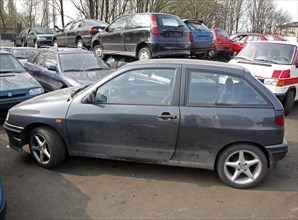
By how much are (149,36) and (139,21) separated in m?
0.82

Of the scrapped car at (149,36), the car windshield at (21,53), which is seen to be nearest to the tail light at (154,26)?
the scrapped car at (149,36)

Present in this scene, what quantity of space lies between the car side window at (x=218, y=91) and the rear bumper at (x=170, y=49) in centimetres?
530

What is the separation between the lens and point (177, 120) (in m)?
3.54

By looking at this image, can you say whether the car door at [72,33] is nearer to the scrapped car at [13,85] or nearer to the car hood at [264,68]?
the scrapped car at [13,85]

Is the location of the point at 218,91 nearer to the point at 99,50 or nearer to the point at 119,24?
the point at 119,24

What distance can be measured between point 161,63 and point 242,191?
6.46ft

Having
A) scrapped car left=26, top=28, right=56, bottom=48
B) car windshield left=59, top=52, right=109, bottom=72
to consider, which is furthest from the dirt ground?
scrapped car left=26, top=28, right=56, bottom=48

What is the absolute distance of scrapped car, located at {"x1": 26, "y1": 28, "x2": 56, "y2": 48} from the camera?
1825cm

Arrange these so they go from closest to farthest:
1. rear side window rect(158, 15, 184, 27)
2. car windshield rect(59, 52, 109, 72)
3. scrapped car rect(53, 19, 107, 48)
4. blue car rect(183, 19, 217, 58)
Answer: car windshield rect(59, 52, 109, 72)
rear side window rect(158, 15, 184, 27)
blue car rect(183, 19, 217, 58)
scrapped car rect(53, 19, 107, 48)

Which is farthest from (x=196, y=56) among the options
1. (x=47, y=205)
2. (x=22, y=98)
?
(x=47, y=205)

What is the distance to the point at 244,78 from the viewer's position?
3613 mm

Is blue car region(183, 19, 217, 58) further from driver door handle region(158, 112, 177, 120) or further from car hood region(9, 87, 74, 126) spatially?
driver door handle region(158, 112, 177, 120)

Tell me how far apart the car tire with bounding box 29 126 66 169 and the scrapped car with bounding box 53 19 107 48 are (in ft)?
28.1

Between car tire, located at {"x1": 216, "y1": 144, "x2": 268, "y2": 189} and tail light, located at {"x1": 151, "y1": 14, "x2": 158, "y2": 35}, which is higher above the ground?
tail light, located at {"x1": 151, "y1": 14, "x2": 158, "y2": 35}
